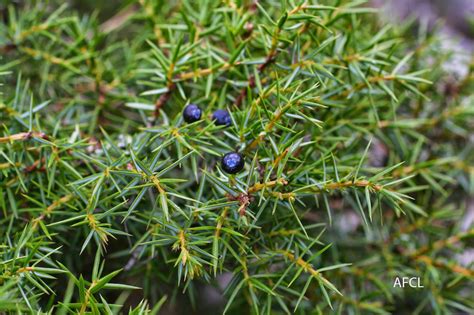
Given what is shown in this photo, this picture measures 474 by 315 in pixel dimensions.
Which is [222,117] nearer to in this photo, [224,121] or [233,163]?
[224,121]

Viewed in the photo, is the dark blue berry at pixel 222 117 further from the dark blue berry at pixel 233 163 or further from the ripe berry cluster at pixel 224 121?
the dark blue berry at pixel 233 163

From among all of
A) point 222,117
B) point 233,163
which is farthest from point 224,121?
point 233,163

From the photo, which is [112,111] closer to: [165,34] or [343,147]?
[165,34]

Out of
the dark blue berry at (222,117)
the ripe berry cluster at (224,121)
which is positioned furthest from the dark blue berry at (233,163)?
the dark blue berry at (222,117)

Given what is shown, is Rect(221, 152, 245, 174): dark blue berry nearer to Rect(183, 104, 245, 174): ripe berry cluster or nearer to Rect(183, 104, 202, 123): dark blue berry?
Rect(183, 104, 245, 174): ripe berry cluster
